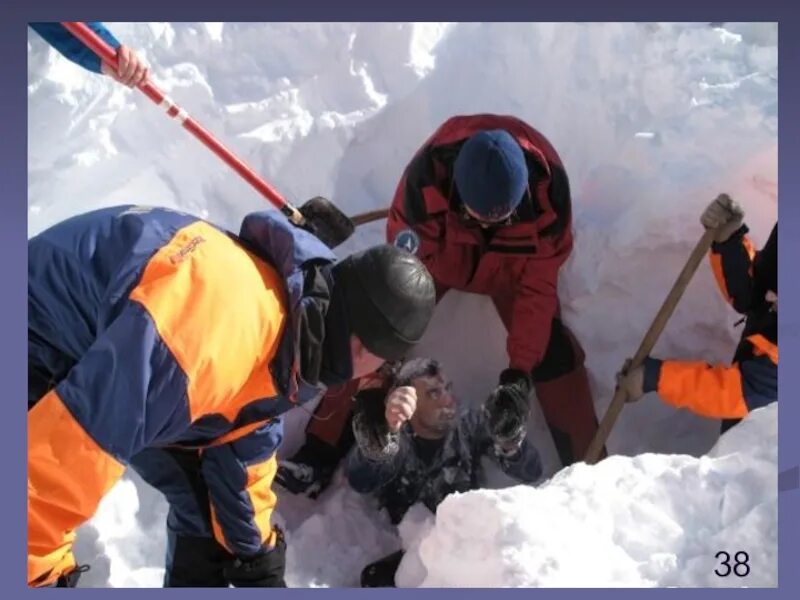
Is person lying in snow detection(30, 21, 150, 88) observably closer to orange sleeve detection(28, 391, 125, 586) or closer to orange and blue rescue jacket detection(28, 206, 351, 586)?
orange and blue rescue jacket detection(28, 206, 351, 586)

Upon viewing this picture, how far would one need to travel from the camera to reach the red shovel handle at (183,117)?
243 cm

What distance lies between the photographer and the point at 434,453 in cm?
271

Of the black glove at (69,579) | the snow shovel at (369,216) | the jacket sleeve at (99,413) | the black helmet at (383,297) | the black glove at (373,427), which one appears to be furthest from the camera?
the snow shovel at (369,216)

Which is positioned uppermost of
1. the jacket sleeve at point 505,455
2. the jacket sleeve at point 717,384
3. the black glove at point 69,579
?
the black glove at point 69,579

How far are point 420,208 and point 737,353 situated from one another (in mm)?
1044

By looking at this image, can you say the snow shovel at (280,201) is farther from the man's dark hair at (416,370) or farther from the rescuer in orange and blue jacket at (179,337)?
the rescuer in orange and blue jacket at (179,337)

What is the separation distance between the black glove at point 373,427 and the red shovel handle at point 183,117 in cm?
61

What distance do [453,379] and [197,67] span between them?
1469 millimetres

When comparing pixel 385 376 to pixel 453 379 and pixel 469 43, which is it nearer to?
pixel 453 379

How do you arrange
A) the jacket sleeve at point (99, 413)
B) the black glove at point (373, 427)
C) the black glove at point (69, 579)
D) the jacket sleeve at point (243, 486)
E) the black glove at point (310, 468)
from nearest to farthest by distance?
the jacket sleeve at point (99, 413) → the black glove at point (69, 579) → the jacket sleeve at point (243, 486) → the black glove at point (373, 427) → the black glove at point (310, 468)

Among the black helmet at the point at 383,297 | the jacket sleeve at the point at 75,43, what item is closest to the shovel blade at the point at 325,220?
the jacket sleeve at the point at 75,43

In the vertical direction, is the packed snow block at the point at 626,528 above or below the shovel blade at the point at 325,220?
below

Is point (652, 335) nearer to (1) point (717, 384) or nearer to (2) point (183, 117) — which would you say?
(1) point (717, 384)

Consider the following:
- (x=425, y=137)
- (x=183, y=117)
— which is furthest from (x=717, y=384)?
(x=183, y=117)
